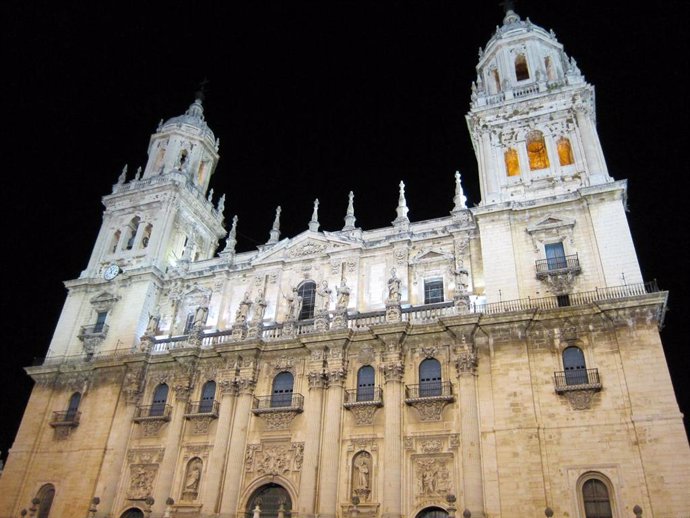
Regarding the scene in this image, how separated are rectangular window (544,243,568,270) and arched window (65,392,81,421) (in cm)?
2708

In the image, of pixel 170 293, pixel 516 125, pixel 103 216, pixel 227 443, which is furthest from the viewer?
pixel 103 216

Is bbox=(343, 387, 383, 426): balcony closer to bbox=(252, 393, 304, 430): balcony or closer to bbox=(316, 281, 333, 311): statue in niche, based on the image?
bbox=(252, 393, 304, 430): balcony

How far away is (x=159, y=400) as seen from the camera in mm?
31172

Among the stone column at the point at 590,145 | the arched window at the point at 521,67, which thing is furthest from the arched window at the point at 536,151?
the arched window at the point at 521,67

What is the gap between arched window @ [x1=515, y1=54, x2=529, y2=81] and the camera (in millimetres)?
35969

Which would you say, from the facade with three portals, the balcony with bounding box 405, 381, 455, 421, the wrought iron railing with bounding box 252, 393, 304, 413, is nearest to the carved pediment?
the facade with three portals

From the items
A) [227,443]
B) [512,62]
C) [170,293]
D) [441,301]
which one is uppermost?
[512,62]

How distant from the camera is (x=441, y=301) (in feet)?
95.2

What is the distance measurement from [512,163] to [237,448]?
21.1m

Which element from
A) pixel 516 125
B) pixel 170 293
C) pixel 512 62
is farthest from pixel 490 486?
pixel 512 62

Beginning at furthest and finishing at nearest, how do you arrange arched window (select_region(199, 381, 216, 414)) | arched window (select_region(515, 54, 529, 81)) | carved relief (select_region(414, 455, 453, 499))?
arched window (select_region(515, 54, 529, 81)), arched window (select_region(199, 381, 216, 414)), carved relief (select_region(414, 455, 453, 499))

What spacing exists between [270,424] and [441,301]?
35.0 ft

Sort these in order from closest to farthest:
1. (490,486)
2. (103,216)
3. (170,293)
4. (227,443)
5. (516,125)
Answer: (490,486)
(227,443)
(516,125)
(170,293)
(103,216)

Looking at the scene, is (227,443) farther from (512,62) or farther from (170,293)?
(512,62)
